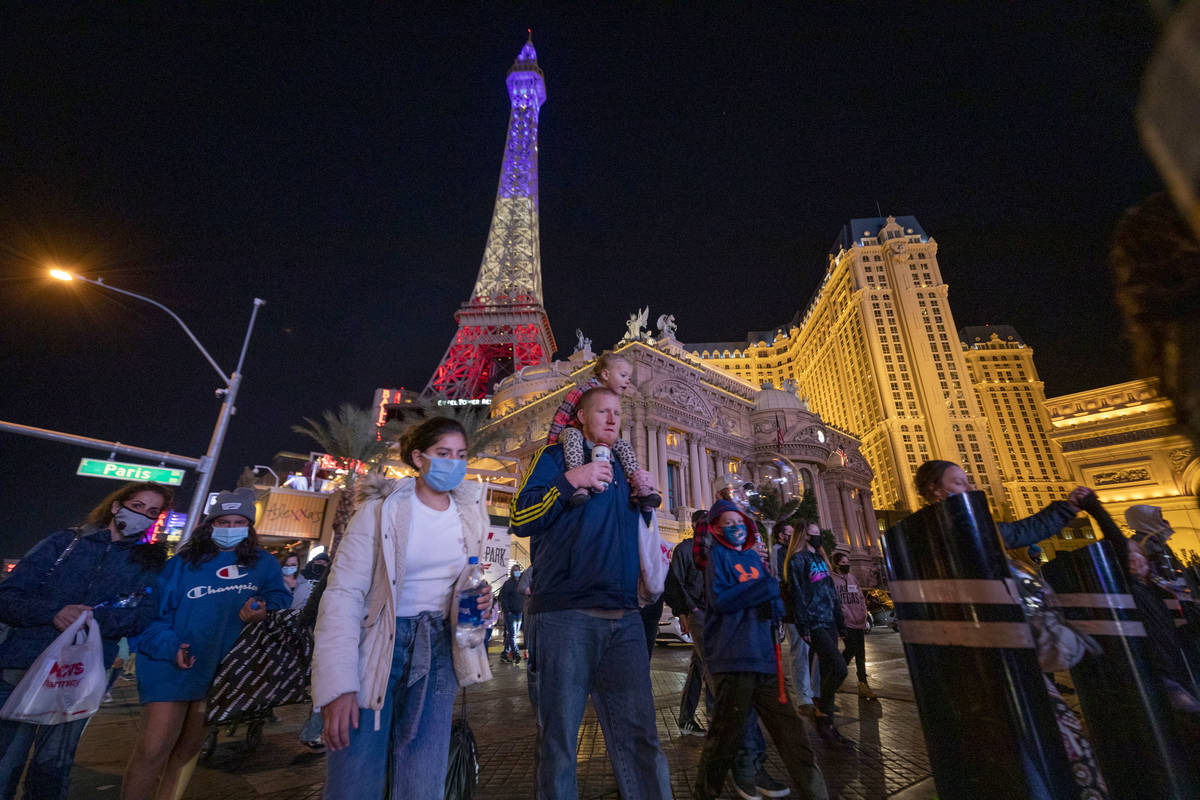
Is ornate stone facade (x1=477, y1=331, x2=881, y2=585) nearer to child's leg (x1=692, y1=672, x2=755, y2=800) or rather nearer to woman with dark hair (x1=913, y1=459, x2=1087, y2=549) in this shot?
woman with dark hair (x1=913, y1=459, x2=1087, y2=549)

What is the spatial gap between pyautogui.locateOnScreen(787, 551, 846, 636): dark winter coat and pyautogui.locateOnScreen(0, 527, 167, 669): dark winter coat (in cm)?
548

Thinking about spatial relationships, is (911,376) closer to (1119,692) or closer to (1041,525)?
(1041,525)

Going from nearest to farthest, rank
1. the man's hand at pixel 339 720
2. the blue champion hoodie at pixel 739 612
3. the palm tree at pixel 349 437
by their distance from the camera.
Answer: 1. the man's hand at pixel 339 720
2. the blue champion hoodie at pixel 739 612
3. the palm tree at pixel 349 437

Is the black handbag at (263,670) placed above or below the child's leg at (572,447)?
below

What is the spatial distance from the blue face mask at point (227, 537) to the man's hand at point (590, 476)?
9.96 feet

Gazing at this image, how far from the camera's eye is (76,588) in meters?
3.22

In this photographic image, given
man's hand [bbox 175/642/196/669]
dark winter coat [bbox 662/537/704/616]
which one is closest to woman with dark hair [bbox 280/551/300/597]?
man's hand [bbox 175/642/196/669]

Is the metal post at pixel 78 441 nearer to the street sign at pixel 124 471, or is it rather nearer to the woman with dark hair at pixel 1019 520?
the street sign at pixel 124 471

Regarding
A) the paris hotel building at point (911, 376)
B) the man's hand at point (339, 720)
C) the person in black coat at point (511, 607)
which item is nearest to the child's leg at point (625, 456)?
the man's hand at point (339, 720)

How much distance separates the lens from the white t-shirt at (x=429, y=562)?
7.32ft

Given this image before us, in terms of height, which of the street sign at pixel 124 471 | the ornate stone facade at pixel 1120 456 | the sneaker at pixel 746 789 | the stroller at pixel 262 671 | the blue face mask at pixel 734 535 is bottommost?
the sneaker at pixel 746 789

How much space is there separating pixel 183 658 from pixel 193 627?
0.78 ft

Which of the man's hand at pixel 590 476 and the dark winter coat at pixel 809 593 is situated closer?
the man's hand at pixel 590 476

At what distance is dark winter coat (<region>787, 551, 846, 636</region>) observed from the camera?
5055mm
